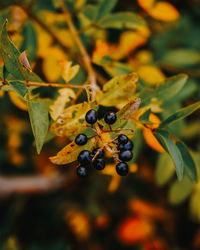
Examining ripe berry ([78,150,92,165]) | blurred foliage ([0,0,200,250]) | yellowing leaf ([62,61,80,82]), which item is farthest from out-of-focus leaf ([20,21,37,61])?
ripe berry ([78,150,92,165])

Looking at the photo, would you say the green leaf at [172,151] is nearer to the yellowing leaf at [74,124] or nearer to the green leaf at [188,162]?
the green leaf at [188,162]

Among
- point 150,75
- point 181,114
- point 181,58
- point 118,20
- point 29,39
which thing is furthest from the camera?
point 181,58

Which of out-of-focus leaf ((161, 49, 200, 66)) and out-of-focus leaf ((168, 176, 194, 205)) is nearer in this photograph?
out-of-focus leaf ((168, 176, 194, 205))

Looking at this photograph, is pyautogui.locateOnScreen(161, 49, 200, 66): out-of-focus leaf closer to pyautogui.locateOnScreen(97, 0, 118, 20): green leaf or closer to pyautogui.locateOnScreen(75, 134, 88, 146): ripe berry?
pyautogui.locateOnScreen(97, 0, 118, 20): green leaf

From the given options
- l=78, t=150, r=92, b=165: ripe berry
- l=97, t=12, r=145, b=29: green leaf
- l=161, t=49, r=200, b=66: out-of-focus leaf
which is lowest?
l=161, t=49, r=200, b=66: out-of-focus leaf

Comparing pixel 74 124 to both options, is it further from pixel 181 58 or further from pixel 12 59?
pixel 181 58

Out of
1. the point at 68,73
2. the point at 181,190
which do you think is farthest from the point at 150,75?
the point at 68,73
